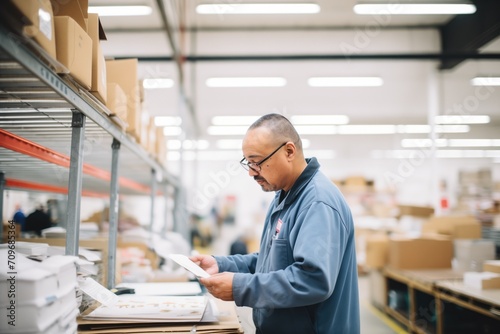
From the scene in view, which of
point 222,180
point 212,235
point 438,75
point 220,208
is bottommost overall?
point 212,235

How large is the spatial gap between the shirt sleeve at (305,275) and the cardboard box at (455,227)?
445cm

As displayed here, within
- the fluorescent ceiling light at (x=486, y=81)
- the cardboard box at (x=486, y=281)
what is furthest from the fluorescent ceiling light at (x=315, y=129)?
the cardboard box at (x=486, y=281)

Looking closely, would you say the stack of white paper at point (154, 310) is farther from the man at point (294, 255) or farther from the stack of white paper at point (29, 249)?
the stack of white paper at point (29, 249)

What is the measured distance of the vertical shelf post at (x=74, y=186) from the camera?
1.49 metres

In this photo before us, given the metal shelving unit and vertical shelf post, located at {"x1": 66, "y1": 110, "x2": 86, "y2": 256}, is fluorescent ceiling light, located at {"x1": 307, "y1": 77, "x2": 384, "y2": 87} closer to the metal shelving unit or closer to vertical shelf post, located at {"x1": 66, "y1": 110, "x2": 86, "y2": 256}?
the metal shelving unit

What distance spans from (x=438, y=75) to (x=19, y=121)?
27.3 feet

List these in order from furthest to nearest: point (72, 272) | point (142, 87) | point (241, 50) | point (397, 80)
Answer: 1. point (397, 80)
2. point (241, 50)
3. point (142, 87)
4. point (72, 272)

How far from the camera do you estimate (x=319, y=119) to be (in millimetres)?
10328

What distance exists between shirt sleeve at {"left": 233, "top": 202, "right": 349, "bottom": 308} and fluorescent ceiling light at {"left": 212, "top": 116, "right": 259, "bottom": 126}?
343 inches

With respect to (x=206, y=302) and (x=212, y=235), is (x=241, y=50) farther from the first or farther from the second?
(x=212, y=235)

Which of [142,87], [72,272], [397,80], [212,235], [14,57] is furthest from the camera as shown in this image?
[212,235]

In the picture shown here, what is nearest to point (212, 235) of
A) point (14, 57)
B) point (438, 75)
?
point (438, 75)

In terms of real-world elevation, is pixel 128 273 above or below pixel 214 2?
below

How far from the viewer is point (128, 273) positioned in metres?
2.78
